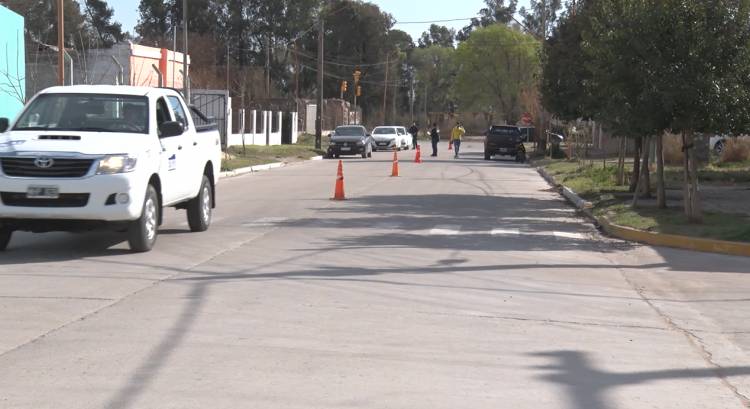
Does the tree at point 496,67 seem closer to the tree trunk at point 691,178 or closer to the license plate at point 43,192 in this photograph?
the tree trunk at point 691,178

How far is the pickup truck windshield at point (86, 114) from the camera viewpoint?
12.4 m

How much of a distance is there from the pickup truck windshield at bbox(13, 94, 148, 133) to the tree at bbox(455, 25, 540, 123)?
268ft

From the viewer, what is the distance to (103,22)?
79375 mm

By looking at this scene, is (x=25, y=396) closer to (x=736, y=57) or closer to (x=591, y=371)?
(x=591, y=371)

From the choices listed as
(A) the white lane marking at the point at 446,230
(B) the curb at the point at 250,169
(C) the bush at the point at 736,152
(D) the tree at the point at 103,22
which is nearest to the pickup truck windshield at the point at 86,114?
(A) the white lane marking at the point at 446,230

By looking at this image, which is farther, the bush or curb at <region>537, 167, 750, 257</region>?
the bush

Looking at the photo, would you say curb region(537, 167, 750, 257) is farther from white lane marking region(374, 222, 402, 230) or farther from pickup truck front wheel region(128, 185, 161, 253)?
pickup truck front wheel region(128, 185, 161, 253)

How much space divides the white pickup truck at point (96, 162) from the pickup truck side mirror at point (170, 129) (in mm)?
13

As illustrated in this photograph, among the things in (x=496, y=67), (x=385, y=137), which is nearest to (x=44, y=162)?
(x=385, y=137)

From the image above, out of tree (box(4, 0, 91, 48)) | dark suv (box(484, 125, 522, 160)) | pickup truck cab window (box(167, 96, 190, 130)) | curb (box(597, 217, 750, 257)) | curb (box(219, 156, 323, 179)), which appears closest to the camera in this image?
pickup truck cab window (box(167, 96, 190, 130))

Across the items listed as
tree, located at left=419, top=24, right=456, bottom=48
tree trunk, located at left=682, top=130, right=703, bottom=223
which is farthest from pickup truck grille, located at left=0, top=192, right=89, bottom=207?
tree, located at left=419, top=24, right=456, bottom=48

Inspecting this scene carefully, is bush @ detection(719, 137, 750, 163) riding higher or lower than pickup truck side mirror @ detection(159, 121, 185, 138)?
lower

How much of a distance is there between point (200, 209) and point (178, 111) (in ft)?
5.16

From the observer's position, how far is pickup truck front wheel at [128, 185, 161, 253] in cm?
1181
